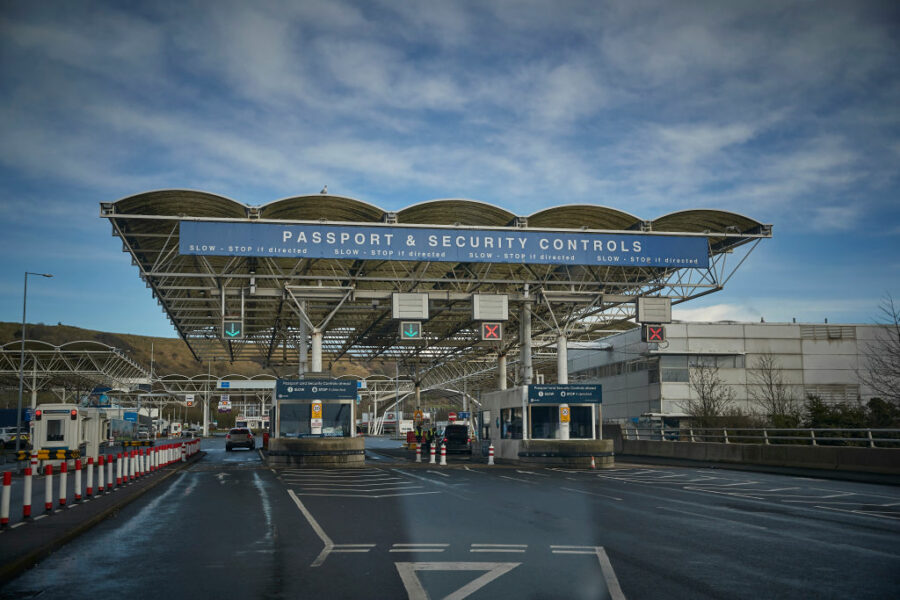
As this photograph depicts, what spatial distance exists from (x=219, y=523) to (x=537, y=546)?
19.1ft

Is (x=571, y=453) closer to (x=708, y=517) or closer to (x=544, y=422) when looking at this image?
(x=544, y=422)

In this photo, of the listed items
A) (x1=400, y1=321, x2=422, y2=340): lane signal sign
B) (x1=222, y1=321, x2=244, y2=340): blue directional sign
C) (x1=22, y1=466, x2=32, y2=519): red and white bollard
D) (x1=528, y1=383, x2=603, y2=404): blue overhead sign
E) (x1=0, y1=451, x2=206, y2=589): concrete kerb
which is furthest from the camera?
(x1=222, y1=321, x2=244, y2=340): blue directional sign

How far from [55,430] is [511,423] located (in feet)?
66.1

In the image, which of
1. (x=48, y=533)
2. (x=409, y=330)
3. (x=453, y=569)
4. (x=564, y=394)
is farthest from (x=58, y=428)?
(x=453, y=569)

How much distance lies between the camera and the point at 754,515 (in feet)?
46.7

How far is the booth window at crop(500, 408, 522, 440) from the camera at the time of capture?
117 ft

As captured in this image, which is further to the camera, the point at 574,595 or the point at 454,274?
the point at 454,274

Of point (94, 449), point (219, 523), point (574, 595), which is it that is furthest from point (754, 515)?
point (94, 449)

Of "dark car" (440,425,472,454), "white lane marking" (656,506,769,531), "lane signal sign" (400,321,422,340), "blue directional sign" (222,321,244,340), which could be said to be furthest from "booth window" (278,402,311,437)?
"white lane marking" (656,506,769,531)

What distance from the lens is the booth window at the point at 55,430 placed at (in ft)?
110

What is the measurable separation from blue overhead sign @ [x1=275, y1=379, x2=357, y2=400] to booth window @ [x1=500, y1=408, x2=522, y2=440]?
7.70 metres

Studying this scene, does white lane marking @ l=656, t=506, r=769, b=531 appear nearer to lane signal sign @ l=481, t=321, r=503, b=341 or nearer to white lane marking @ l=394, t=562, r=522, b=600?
white lane marking @ l=394, t=562, r=522, b=600

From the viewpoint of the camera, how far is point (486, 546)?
10.4m

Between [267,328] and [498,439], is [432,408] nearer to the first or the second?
[267,328]
